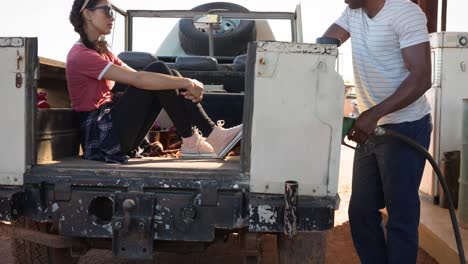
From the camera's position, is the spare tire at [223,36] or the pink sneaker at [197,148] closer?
the pink sneaker at [197,148]

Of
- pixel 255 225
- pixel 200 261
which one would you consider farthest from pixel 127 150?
pixel 200 261

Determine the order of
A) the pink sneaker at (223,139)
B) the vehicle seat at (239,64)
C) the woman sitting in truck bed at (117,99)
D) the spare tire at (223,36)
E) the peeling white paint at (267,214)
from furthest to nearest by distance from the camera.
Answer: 1. the spare tire at (223,36)
2. the vehicle seat at (239,64)
3. the pink sneaker at (223,139)
4. the woman sitting in truck bed at (117,99)
5. the peeling white paint at (267,214)

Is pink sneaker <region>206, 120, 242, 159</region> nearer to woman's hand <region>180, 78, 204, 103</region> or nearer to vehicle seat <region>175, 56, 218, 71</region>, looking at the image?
woman's hand <region>180, 78, 204, 103</region>

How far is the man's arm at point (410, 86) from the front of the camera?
2.89 meters

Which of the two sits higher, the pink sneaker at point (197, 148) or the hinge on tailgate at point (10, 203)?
the pink sneaker at point (197, 148)

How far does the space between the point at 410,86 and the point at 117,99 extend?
1877 millimetres

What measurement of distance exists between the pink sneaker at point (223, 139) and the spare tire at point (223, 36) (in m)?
2.60

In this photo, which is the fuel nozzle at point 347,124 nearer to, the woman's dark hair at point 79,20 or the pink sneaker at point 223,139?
the pink sneaker at point 223,139

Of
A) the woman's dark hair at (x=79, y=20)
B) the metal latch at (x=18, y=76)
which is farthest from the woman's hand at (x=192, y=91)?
the metal latch at (x=18, y=76)

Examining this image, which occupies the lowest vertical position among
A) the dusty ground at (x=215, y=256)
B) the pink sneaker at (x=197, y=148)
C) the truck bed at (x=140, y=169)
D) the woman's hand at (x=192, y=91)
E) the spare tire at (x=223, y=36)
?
the dusty ground at (x=215, y=256)

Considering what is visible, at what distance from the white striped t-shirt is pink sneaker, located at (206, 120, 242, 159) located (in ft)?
2.66

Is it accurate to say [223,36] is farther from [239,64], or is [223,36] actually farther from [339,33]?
[339,33]

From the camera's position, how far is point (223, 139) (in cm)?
366

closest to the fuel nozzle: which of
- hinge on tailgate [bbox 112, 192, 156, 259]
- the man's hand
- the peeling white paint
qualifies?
the man's hand
